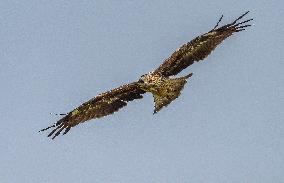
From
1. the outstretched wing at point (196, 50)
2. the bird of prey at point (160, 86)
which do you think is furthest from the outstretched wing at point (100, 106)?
the outstretched wing at point (196, 50)

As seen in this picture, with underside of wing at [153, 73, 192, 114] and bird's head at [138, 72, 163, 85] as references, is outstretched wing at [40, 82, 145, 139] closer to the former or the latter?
bird's head at [138, 72, 163, 85]

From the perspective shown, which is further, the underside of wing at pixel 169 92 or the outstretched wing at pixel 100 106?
the outstretched wing at pixel 100 106

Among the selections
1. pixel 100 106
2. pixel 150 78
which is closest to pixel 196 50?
pixel 150 78

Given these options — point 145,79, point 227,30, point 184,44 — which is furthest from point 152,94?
point 227,30

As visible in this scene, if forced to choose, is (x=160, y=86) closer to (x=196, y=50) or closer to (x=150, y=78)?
(x=150, y=78)

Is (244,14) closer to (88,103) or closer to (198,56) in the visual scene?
(198,56)

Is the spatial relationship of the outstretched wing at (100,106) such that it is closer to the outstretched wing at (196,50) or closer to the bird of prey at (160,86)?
the bird of prey at (160,86)

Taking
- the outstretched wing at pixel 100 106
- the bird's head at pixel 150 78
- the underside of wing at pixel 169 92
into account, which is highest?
the outstretched wing at pixel 100 106

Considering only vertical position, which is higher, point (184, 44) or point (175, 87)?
point (184, 44)
